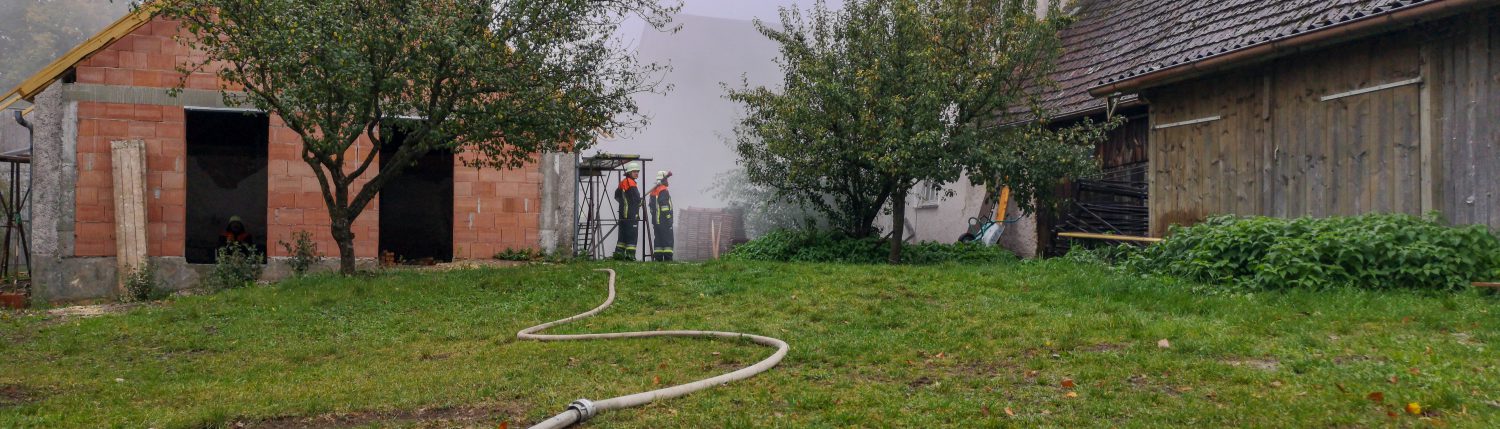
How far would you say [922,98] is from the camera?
40.8 ft

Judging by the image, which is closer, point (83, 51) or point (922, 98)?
point (922, 98)

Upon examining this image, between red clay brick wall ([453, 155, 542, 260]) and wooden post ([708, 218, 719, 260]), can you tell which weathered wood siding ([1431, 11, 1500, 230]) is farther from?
wooden post ([708, 218, 719, 260])

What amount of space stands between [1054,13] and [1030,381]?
902 cm

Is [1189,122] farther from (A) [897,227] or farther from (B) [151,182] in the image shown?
(B) [151,182]

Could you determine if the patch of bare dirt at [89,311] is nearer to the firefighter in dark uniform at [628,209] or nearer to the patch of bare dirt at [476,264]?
the patch of bare dirt at [476,264]

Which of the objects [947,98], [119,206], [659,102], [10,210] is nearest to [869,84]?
[947,98]

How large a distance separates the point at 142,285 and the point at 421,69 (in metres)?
5.44

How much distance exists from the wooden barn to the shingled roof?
38mm

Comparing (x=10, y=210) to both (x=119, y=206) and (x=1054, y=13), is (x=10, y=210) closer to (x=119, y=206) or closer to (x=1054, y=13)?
(x=119, y=206)

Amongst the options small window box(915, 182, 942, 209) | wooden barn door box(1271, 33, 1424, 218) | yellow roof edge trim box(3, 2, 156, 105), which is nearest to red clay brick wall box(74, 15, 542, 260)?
yellow roof edge trim box(3, 2, 156, 105)

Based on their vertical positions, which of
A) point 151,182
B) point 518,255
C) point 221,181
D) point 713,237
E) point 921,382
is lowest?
point 921,382

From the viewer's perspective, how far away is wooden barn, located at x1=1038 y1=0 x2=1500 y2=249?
802 cm

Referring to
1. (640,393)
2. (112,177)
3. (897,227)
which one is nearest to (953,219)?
(897,227)

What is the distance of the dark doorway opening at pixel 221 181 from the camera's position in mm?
17891
